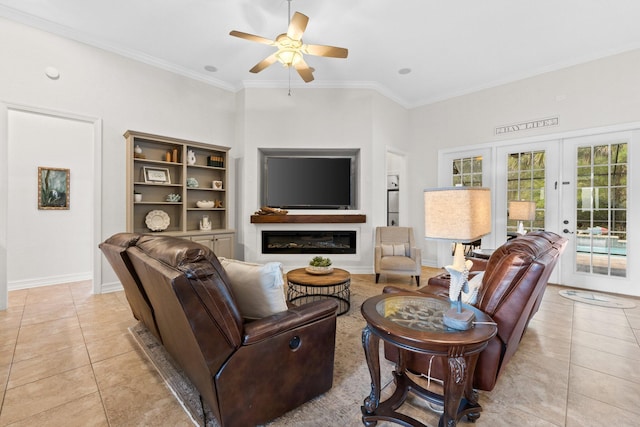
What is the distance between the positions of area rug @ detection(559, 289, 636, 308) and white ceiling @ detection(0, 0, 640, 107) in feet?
10.5

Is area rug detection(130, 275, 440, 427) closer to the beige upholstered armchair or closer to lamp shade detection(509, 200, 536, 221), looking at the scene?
the beige upholstered armchair

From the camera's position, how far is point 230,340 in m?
Result: 1.27

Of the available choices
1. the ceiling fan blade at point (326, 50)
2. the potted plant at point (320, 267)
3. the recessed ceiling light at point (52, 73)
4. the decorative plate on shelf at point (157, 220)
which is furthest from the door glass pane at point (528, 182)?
the recessed ceiling light at point (52, 73)

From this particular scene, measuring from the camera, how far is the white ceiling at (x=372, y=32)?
3082 millimetres

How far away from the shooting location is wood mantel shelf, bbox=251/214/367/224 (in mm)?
4738

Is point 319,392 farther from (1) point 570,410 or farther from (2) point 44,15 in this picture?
(2) point 44,15

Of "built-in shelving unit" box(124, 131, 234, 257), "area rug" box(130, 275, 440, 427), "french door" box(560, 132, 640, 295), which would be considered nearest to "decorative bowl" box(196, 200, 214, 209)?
"built-in shelving unit" box(124, 131, 234, 257)

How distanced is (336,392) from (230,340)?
88cm

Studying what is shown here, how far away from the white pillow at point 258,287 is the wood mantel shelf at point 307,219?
3.16 m

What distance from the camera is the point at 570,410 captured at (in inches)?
63.9

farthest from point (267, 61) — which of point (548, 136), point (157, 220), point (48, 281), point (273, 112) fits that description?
point (48, 281)

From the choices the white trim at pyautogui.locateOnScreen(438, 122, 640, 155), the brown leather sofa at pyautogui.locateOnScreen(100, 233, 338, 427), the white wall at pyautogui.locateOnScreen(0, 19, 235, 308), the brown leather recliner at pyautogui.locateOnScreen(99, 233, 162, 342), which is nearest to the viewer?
the brown leather sofa at pyautogui.locateOnScreen(100, 233, 338, 427)

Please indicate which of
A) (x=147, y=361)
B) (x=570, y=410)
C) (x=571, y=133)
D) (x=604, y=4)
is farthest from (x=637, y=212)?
(x=147, y=361)

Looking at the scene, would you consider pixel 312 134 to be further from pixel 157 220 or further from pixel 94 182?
pixel 94 182
